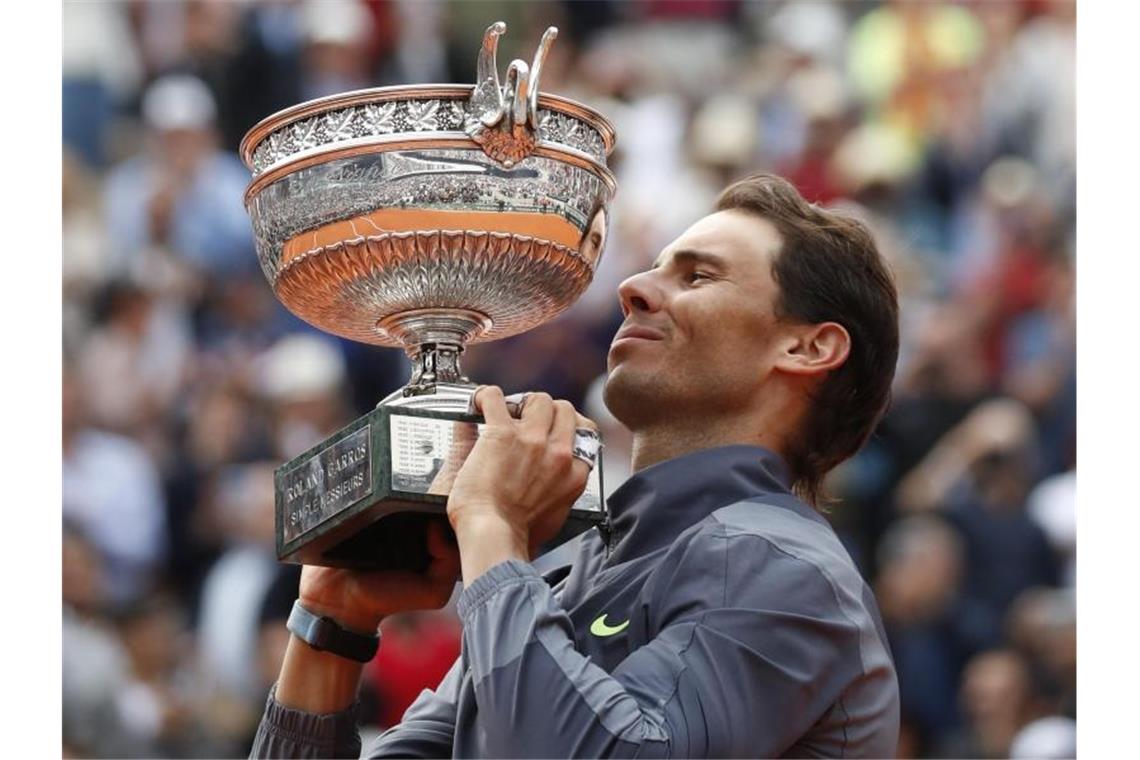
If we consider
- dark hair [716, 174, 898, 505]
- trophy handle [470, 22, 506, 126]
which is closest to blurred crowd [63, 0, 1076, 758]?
A: dark hair [716, 174, 898, 505]

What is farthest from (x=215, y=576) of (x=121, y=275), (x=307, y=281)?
(x=307, y=281)

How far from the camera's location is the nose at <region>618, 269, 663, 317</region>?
2.84 m

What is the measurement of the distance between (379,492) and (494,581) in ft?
0.72

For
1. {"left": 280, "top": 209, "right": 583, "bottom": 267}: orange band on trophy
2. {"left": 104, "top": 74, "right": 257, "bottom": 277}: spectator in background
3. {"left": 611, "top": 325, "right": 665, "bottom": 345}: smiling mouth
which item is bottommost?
{"left": 611, "top": 325, "right": 665, "bottom": 345}: smiling mouth

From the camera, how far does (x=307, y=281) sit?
2.83 metres

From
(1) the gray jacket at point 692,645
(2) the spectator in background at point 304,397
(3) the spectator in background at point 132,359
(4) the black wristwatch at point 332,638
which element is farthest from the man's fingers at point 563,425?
(3) the spectator in background at point 132,359

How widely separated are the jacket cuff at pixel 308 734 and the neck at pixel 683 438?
0.50m

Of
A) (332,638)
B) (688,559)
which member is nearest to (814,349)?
(688,559)

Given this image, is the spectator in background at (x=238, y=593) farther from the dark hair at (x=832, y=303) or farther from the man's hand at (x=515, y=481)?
the man's hand at (x=515, y=481)

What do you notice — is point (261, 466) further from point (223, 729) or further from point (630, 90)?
point (630, 90)

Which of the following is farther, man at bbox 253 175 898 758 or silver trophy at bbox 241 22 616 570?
silver trophy at bbox 241 22 616 570

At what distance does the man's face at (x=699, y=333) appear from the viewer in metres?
2.80

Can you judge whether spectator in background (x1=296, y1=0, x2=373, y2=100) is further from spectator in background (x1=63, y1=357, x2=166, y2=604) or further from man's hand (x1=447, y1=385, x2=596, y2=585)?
man's hand (x1=447, y1=385, x2=596, y2=585)

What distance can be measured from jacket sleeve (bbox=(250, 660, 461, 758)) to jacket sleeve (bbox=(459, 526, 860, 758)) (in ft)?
1.24
